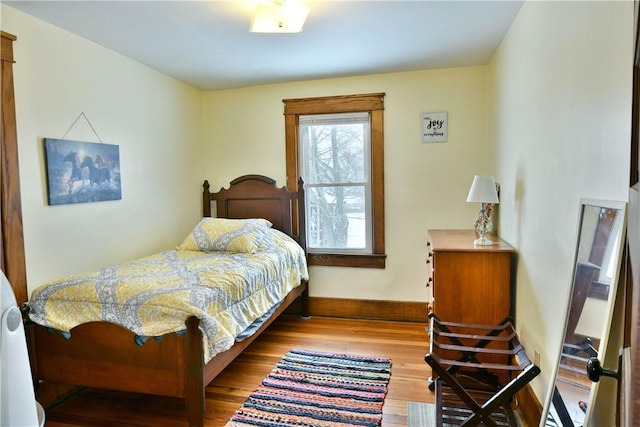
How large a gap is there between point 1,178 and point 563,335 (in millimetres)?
2831

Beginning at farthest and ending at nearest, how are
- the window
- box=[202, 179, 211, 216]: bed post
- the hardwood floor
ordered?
box=[202, 179, 211, 216]: bed post < the window < the hardwood floor

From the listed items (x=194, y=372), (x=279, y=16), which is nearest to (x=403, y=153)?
(x=279, y=16)

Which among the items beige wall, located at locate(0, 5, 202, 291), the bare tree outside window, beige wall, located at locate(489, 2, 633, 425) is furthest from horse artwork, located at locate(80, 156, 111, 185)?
beige wall, located at locate(489, 2, 633, 425)

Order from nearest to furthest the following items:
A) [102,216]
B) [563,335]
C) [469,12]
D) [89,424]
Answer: [563,335] < [89,424] < [469,12] < [102,216]

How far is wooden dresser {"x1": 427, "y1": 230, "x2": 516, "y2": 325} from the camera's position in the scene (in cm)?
241

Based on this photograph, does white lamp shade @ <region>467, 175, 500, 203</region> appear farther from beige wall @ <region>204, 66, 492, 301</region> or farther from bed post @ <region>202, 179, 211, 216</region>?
bed post @ <region>202, 179, 211, 216</region>

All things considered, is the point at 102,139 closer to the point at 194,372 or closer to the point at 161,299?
the point at 161,299

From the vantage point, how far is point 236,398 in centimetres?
241

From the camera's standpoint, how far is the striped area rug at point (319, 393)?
2158 mm

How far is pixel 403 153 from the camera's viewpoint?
3.64m

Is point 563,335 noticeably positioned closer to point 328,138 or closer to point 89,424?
point 89,424

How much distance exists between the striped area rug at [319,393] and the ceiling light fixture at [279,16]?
2221 mm

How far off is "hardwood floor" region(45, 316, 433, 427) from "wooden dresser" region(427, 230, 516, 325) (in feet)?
1.87

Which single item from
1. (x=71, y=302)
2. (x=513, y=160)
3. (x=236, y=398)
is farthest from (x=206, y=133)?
(x=513, y=160)
